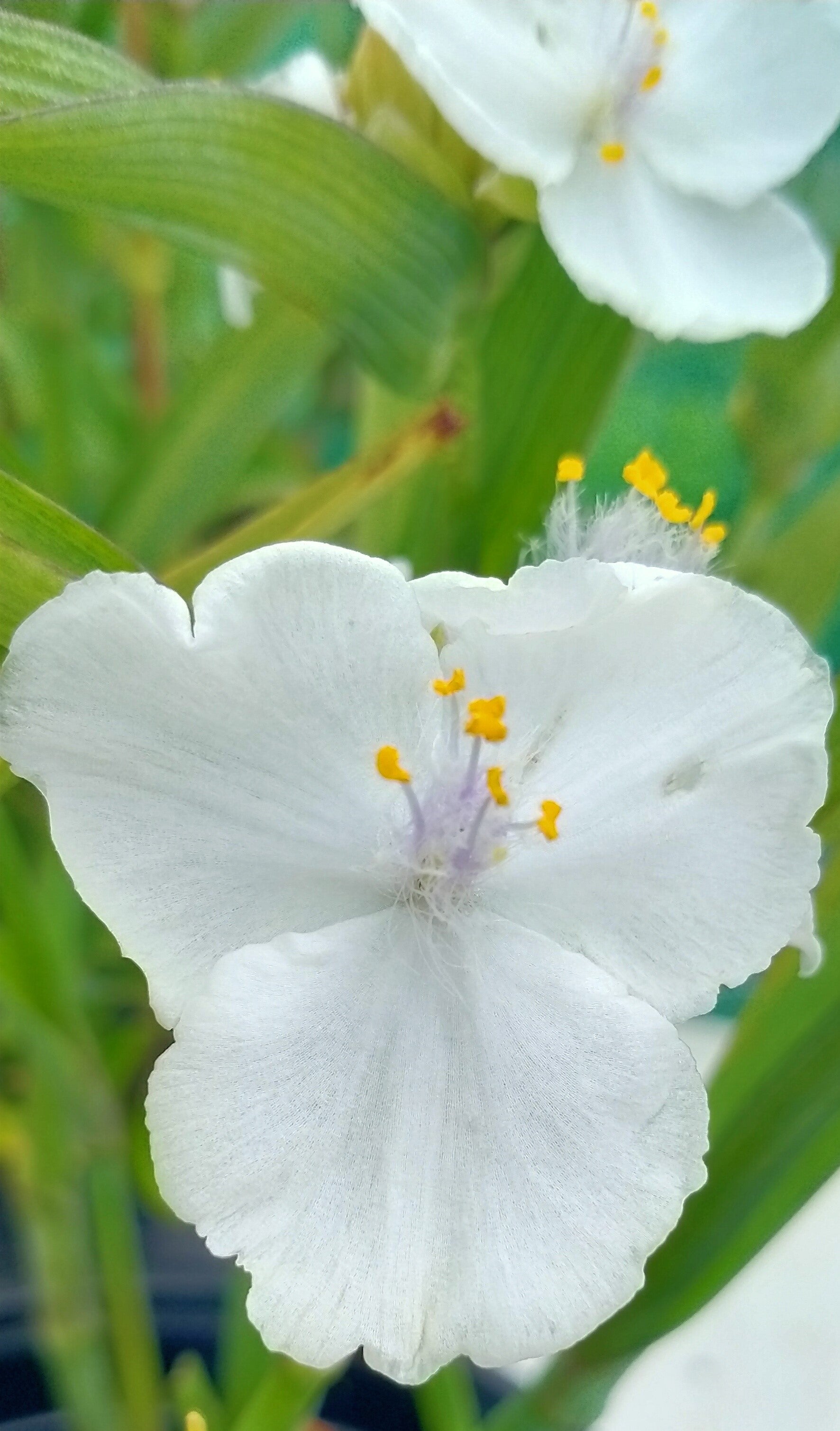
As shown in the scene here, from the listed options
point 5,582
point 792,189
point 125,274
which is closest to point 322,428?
point 125,274

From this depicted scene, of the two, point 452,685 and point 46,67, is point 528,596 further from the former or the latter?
point 46,67

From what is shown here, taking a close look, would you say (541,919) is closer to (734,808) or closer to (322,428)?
(734,808)

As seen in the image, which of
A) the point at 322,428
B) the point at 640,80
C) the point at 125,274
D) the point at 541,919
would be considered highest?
the point at 640,80

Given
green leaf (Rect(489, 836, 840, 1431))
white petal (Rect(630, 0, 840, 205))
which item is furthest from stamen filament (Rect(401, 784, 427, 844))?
white petal (Rect(630, 0, 840, 205))

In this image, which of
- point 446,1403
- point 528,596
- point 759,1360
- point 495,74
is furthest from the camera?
point 759,1360

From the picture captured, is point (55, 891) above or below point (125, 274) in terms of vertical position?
below

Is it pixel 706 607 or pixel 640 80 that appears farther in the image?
pixel 640 80

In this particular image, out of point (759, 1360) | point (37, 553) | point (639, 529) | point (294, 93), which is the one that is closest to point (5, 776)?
point (37, 553)
